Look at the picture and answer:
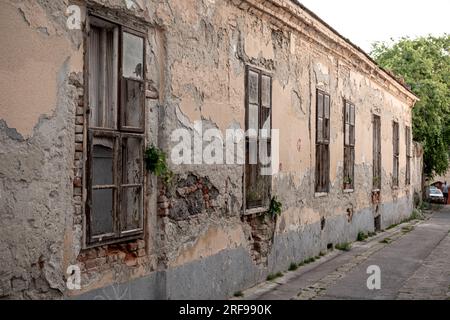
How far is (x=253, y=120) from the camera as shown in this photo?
23.8 feet

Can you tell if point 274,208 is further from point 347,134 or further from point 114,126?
point 347,134

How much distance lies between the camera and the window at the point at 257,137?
714cm

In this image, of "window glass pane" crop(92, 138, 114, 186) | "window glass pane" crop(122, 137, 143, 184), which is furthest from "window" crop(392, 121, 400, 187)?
"window glass pane" crop(92, 138, 114, 186)

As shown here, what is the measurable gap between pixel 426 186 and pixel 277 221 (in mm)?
20674

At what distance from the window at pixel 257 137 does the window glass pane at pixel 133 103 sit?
231cm

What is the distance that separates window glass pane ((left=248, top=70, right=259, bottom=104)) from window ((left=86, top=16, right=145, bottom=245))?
237cm

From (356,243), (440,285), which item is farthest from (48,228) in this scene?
(356,243)

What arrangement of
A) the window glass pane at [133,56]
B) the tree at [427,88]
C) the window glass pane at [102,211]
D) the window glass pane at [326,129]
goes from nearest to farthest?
1. the window glass pane at [102,211]
2. the window glass pane at [133,56]
3. the window glass pane at [326,129]
4. the tree at [427,88]

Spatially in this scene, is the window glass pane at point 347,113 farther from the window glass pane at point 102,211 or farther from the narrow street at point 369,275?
the window glass pane at point 102,211

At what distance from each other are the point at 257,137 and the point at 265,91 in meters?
0.65

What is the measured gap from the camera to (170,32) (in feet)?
17.4

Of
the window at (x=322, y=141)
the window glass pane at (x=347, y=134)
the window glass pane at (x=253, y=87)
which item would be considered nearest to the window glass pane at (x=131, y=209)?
the window glass pane at (x=253, y=87)

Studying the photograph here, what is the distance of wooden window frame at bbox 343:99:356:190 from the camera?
11.4 meters

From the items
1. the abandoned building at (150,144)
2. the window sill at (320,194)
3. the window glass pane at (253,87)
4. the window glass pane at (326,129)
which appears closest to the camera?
the abandoned building at (150,144)
